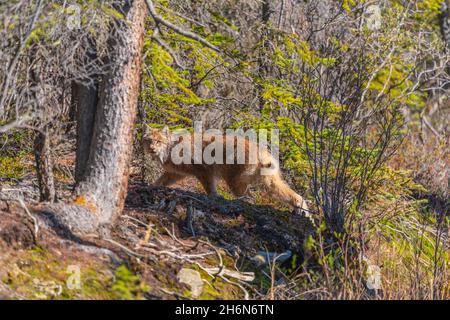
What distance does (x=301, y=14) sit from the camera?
1177 centimetres

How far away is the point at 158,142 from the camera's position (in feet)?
34.1

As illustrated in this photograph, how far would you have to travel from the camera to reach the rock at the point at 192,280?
6328mm

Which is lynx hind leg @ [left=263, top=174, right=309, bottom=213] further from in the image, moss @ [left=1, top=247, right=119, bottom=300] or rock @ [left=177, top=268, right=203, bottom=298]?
moss @ [left=1, top=247, right=119, bottom=300]

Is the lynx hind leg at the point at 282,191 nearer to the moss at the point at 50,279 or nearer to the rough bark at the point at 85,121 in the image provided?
the rough bark at the point at 85,121

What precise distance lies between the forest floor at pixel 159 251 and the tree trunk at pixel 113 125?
358mm

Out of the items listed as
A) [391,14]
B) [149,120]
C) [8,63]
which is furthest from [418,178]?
[8,63]

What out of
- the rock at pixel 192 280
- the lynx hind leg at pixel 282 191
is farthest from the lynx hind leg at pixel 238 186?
the rock at pixel 192 280

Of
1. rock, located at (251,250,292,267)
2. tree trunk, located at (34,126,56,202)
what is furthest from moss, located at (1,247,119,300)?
rock, located at (251,250,292,267)

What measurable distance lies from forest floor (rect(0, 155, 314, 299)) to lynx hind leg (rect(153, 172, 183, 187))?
1.56m

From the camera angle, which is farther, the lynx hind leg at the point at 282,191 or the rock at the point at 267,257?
the lynx hind leg at the point at 282,191

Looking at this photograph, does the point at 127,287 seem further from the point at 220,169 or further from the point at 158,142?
the point at 220,169

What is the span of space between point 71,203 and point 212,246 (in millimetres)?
1478

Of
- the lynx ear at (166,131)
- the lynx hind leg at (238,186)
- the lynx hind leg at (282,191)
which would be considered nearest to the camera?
the lynx hind leg at (282,191)

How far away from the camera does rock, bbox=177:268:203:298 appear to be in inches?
249
